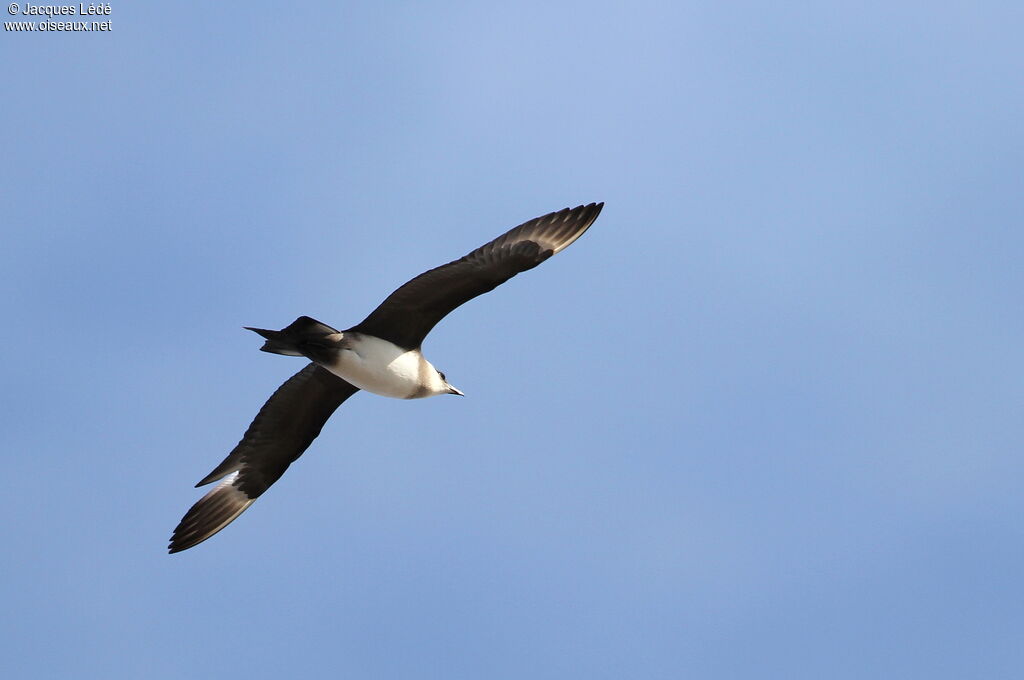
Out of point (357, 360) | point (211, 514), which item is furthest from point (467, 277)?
point (211, 514)

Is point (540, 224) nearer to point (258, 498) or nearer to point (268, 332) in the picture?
point (268, 332)

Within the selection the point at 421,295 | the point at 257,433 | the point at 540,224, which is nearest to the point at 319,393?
the point at 257,433

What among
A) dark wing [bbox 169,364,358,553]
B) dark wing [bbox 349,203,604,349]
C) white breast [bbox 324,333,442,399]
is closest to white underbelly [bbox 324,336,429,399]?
white breast [bbox 324,333,442,399]

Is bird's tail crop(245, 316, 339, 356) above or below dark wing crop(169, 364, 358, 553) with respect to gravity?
above

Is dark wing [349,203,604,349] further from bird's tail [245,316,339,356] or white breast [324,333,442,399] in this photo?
bird's tail [245,316,339,356]

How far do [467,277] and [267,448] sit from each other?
3.12 metres

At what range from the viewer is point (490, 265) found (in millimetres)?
13117

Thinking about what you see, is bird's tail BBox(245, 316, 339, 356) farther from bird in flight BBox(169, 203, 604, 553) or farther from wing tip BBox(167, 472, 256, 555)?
wing tip BBox(167, 472, 256, 555)

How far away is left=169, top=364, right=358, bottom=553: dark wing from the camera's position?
14.2 metres

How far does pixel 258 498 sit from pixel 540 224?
4.26 meters

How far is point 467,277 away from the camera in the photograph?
515 inches

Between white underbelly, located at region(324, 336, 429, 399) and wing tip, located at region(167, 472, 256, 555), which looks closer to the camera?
white underbelly, located at region(324, 336, 429, 399)

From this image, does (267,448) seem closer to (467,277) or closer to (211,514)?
(211,514)

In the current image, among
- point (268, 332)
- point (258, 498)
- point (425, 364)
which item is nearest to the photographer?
point (268, 332)
